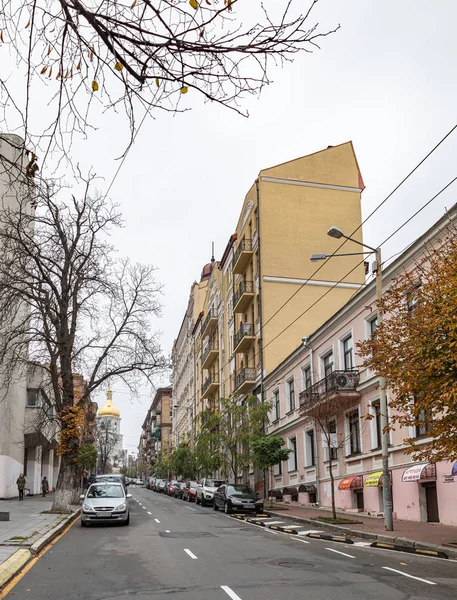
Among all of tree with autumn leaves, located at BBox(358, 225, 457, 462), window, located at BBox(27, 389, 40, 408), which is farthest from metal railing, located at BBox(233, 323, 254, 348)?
tree with autumn leaves, located at BBox(358, 225, 457, 462)

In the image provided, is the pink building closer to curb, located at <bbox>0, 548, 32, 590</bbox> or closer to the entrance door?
the entrance door

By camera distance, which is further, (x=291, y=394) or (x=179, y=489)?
(x=179, y=489)

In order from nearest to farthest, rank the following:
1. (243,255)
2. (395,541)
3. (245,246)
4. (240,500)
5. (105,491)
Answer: (395,541)
(105,491)
(240,500)
(243,255)
(245,246)

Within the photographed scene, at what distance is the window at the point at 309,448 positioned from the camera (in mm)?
35028

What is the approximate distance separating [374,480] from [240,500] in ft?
29.6

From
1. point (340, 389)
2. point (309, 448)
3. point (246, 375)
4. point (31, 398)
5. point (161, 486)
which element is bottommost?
point (161, 486)

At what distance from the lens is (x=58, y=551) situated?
15352 mm

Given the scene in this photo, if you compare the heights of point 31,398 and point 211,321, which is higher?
point 211,321

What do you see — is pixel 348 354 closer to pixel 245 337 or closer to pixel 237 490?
pixel 237 490

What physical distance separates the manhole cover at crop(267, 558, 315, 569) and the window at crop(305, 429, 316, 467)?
21.6 metres

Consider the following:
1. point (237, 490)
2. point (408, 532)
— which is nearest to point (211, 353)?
point (237, 490)

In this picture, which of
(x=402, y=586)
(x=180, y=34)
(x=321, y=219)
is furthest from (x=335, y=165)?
(x=180, y=34)

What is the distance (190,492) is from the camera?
158ft

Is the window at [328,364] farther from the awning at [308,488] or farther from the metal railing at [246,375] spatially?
the metal railing at [246,375]
